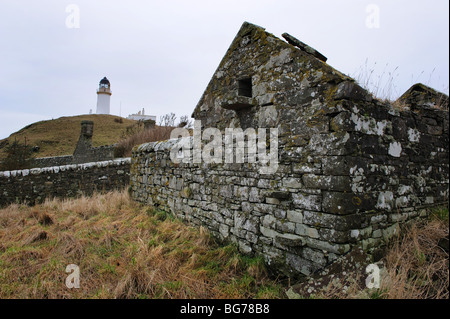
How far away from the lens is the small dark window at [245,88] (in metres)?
4.57

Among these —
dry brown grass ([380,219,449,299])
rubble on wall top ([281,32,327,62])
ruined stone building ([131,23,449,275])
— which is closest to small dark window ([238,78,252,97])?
ruined stone building ([131,23,449,275])

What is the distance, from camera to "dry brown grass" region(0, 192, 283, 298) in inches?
134

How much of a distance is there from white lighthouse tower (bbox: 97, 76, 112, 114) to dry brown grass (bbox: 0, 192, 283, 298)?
48.3 m

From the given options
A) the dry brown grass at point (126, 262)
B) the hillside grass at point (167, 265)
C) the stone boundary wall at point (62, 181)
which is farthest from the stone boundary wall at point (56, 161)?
the hillside grass at point (167, 265)

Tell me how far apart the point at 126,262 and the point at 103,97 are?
52840mm

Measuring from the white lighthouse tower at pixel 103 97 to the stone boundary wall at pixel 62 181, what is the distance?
44.5 m

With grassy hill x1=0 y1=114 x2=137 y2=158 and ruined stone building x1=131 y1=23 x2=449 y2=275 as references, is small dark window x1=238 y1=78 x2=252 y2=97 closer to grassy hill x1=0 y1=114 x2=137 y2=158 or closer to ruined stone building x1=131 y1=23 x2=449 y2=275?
ruined stone building x1=131 y1=23 x2=449 y2=275

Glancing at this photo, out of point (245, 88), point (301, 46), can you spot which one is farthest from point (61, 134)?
point (301, 46)

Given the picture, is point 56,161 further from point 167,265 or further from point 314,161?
point 314,161

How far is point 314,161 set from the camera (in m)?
3.31

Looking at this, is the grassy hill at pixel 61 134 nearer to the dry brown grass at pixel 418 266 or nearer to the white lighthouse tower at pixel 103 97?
the white lighthouse tower at pixel 103 97
